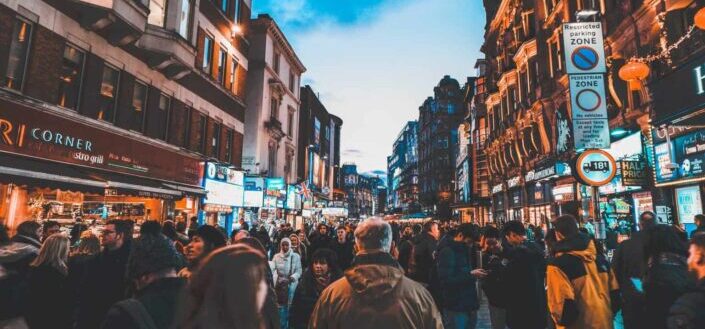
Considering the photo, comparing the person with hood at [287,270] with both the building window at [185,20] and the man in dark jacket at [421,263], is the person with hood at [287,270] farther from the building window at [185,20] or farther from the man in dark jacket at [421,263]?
the building window at [185,20]

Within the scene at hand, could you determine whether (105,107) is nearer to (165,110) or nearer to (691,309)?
(165,110)

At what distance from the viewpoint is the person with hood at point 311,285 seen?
4.94 metres

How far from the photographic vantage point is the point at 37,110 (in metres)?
10.4

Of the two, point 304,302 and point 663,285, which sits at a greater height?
point 663,285

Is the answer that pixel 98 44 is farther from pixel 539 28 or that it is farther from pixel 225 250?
pixel 539 28

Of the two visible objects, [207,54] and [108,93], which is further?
[207,54]

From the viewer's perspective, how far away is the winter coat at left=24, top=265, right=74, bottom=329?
4906 mm

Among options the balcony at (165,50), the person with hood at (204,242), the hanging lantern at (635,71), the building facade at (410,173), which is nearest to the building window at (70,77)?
the balcony at (165,50)

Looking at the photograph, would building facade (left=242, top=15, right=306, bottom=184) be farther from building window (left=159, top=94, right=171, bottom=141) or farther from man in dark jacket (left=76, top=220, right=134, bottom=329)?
man in dark jacket (left=76, top=220, right=134, bottom=329)

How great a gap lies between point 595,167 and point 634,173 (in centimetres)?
784

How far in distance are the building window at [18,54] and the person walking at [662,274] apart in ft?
44.6

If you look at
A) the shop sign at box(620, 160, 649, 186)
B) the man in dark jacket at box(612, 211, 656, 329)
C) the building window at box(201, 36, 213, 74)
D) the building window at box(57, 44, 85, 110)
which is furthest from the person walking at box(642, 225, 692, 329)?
the building window at box(201, 36, 213, 74)

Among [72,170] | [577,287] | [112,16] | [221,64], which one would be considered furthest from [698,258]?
[221,64]

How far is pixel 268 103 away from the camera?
32.7 m
